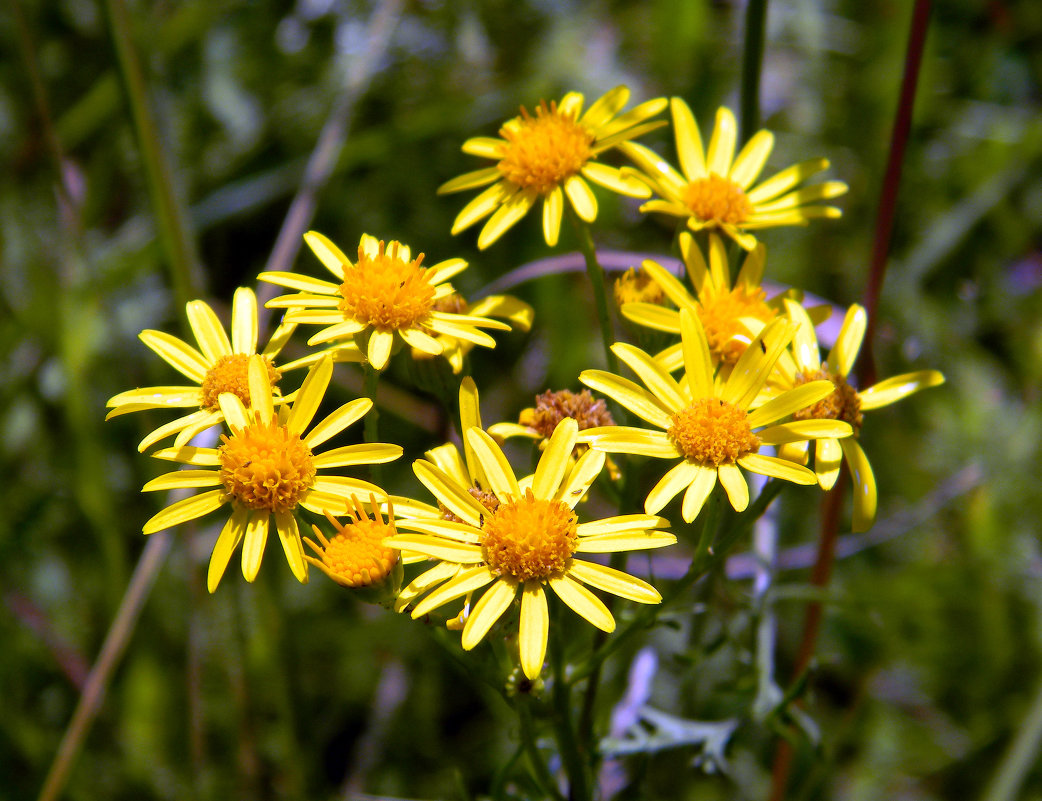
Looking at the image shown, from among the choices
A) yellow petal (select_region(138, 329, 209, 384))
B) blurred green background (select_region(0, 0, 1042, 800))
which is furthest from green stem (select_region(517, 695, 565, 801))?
yellow petal (select_region(138, 329, 209, 384))

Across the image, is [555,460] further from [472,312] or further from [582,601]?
[472,312]

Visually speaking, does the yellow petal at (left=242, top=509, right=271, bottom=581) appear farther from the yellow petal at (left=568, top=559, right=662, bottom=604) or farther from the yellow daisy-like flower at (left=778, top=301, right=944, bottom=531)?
the yellow daisy-like flower at (left=778, top=301, right=944, bottom=531)

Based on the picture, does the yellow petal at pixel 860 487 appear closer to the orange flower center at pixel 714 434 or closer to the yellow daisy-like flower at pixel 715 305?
the orange flower center at pixel 714 434

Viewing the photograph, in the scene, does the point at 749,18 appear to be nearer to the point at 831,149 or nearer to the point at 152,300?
the point at 831,149

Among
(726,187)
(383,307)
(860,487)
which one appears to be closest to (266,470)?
(383,307)

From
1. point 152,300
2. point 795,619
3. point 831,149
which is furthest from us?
point 831,149

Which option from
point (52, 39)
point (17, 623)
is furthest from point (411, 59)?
point (17, 623)

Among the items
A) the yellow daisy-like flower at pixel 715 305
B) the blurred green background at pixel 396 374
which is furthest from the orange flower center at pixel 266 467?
the blurred green background at pixel 396 374
